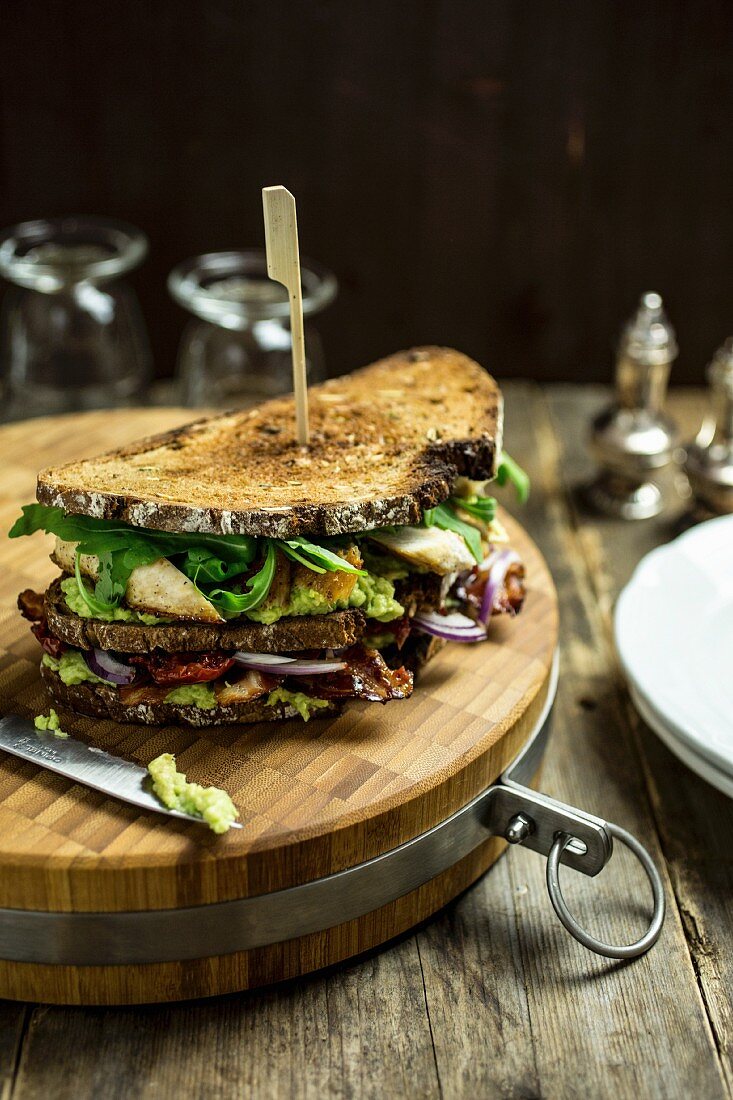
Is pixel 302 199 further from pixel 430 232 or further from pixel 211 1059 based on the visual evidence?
pixel 211 1059

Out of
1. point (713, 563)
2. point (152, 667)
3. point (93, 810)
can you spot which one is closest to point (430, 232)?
point (713, 563)

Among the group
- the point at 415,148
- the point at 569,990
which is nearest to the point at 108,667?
the point at 569,990

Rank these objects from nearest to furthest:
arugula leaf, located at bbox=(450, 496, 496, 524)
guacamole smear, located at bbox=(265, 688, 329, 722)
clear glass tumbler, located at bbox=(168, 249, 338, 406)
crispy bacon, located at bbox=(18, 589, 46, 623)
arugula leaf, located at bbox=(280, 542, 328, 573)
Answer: arugula leaf, located at bbox=(280, 542, 328, 573) < guacamole smear, located at bbox=(265, 688, 329, 722) < crispy bacon, located at bbox=(18, 589, 46, 623) < arugula leaf, located at bbox=(450, 496, 496, 524) < clear glass tumbler, located at bbox=(168, 249, 338, 406)

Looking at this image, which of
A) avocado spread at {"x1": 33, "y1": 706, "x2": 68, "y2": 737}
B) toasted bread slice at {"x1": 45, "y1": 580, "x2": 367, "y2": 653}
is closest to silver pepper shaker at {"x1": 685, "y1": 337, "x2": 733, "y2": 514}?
toasted bread slice at {"x1": 45, "y1": 580, "x2": 367, "y2": 653}

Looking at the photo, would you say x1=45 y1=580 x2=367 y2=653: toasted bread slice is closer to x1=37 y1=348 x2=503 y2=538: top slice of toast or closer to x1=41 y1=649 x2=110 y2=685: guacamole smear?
x1=41 y1=649 x2=110 y2=685: guacamole smear

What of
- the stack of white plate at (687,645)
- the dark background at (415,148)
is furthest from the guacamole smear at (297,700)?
the dark background at (415,148)

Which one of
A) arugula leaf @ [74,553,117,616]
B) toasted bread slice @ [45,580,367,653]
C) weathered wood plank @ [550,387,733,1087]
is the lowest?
weathered wood plank @ [550,387,733,1087]

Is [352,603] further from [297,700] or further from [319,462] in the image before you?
[319,462]

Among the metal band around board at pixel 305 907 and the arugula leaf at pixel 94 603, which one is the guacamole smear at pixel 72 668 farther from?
the metal band around board at pixel 305 907
